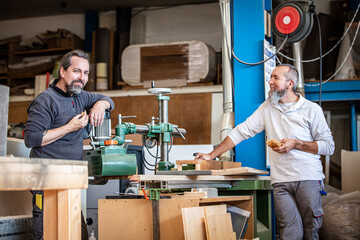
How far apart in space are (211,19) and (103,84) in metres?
2.08

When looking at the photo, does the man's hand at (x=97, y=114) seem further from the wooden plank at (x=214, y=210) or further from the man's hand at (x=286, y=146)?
the man's hand at (x=286, y=146)

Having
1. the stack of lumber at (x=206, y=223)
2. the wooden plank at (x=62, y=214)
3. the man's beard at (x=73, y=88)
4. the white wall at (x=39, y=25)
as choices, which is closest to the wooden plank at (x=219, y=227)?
the stack of lumber at (x=206, y=223)

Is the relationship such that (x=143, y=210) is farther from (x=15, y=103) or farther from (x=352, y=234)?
(x=15, y=103)

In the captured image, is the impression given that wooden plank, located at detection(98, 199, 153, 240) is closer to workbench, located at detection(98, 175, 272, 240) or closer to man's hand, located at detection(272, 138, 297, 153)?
workbench, located at detection(98, 175, 272, 240)

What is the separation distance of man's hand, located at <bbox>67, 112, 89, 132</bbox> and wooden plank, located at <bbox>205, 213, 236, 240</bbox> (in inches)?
33.8

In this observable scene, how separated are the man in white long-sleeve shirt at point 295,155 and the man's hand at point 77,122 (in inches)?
48.0

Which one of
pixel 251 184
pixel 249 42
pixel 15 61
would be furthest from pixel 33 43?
pixel 251 184

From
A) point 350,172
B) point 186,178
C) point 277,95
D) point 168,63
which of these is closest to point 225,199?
point 186,178

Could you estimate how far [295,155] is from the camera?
9.51 feet

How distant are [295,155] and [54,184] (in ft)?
6.15

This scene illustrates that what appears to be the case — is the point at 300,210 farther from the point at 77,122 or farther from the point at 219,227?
the point at 77,122

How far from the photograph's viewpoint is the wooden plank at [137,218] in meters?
2.55

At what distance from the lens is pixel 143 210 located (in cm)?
265

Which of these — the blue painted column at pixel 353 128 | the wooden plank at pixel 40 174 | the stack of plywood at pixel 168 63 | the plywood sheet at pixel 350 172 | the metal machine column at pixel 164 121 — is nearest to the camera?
the wooden plank at pixel 40 174
